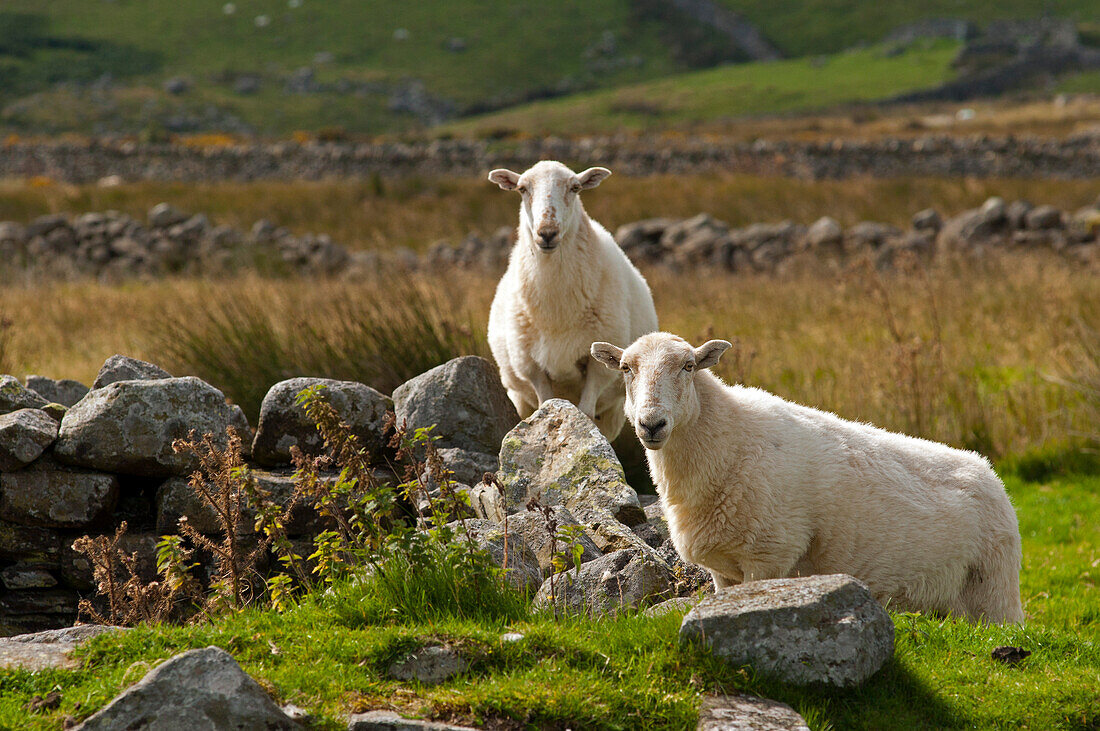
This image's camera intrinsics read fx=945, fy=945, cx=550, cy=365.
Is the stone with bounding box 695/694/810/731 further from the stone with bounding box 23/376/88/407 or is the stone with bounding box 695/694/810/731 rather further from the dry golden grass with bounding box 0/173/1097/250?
the dry golden grass with bounding box 0/173/1097/250

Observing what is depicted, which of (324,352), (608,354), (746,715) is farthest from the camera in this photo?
(324,352)

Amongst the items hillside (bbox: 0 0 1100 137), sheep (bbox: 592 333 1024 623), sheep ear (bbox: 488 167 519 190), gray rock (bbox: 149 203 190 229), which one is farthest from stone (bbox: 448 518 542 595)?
hillside (bbox: 0 0 1100 137)

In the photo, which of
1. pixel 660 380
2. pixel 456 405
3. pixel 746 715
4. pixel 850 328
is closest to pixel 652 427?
pixel 660 380

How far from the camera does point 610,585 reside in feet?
17.0

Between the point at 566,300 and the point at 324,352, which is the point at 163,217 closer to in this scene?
the point at 324,352

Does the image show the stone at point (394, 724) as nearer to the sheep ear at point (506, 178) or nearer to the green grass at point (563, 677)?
the green grass at point (563, 677)

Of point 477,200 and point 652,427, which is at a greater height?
point 477,200

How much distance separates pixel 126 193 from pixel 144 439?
81.3ft

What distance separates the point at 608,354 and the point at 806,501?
1.39 metres

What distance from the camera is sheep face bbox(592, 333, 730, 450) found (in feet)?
16.1

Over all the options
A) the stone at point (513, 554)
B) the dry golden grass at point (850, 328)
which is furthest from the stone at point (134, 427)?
the dry golden grass at point (850, 328)

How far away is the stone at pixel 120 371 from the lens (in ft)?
23.6

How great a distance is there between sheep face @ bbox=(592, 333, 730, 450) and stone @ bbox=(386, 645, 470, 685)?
1502 millimetres

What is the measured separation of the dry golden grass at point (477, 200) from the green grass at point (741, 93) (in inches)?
1468
